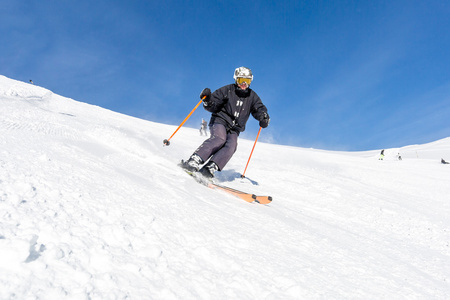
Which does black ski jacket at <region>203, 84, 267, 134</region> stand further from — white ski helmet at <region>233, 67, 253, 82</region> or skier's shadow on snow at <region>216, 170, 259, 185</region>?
skier's shadow on snow at <region>216, 170, 259, 185</region>

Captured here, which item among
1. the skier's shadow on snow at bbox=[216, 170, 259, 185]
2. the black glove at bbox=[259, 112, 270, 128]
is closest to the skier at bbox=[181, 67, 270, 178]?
the black glove at bbox=[259, 112, 270, 128]

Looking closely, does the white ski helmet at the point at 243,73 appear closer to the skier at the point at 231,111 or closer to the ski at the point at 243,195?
the skier at the point at 231,111

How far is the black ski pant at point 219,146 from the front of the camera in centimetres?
424

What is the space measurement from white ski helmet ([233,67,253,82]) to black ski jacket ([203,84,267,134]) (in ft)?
0.68

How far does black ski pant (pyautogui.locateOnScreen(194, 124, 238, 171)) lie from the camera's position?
4238mm

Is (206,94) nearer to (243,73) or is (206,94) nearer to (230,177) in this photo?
(243,73)

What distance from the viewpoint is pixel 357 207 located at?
14.1 feet

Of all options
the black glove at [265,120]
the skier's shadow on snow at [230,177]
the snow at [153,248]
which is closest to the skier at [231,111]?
the black glove at [265,120]

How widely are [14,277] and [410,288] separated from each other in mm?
2021

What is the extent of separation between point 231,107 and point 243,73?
2.13 feet

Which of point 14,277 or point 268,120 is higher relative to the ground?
point 268,120

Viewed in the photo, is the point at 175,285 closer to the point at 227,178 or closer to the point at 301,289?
the point at 301,289

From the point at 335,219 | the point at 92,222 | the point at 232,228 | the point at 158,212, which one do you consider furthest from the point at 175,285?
the point at 335,219

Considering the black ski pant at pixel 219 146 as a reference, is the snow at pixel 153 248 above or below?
below
